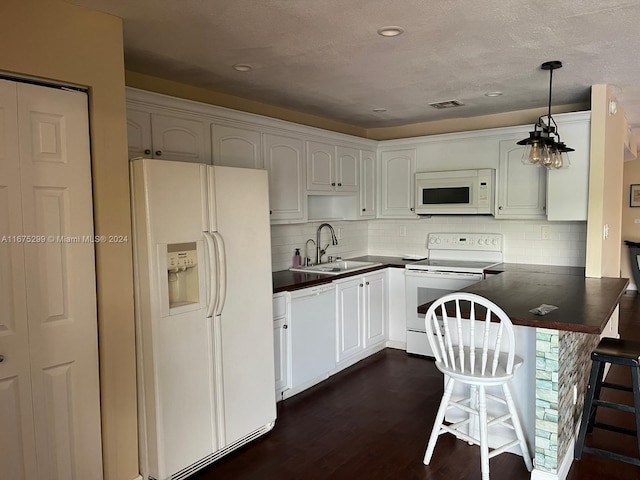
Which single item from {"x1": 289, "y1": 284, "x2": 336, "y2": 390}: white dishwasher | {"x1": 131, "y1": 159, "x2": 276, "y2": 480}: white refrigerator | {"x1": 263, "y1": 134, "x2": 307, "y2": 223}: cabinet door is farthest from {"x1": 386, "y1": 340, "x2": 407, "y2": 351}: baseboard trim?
{"x1": 131, "y1": 159, "x2": 276, "y2": 480}: white refrigerator

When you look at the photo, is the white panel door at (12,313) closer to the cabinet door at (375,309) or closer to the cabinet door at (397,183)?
the cabinet door at (375,309)

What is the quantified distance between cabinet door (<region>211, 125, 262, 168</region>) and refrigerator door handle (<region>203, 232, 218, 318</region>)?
963 millimetres

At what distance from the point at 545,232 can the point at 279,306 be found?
2.79m

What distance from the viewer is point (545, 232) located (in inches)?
184

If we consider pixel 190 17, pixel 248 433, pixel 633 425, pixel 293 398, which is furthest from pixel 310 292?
pixel 633 425

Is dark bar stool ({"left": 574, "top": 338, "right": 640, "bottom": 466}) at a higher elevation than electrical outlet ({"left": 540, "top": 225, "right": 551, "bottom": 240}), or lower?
lower

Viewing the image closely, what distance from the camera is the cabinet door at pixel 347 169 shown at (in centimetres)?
480

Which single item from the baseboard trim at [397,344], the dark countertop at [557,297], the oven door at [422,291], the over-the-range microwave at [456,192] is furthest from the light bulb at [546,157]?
the baseboard trim at [397,344]

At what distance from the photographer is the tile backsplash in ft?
14.9

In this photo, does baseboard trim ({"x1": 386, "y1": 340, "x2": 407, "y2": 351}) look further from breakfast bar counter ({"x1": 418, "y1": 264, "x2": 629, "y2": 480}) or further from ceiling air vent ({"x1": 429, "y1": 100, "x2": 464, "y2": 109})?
ceiling air vent ({"x1": 429, "y1": 100, "x2": 464, "y2": 109})

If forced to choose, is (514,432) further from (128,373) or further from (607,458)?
(128,373)

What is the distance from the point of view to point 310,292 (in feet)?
12.7

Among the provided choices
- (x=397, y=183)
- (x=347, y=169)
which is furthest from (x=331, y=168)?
(x=397, y=183)

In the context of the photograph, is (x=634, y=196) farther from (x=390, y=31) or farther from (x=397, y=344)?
(x=390, y=31)
